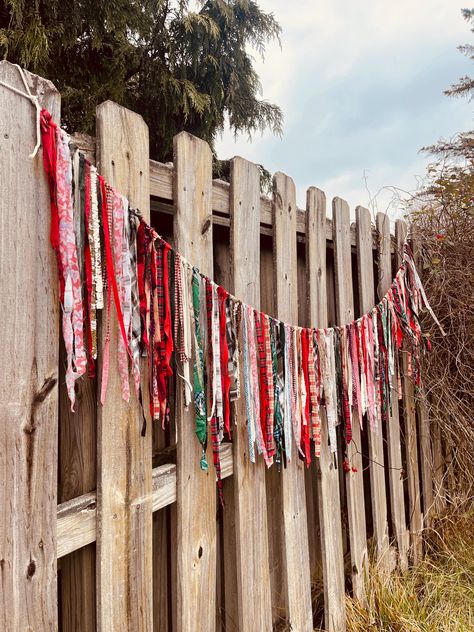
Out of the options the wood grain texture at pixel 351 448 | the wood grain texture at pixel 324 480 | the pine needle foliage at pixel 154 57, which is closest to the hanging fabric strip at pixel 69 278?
the wood grain texture at pixel 324 480

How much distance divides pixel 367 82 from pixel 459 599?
26.8ft

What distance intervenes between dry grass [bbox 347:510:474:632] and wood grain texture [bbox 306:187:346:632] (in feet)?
0.44

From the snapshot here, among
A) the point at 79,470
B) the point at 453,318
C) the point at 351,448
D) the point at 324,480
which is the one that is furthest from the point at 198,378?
the point at 453,318

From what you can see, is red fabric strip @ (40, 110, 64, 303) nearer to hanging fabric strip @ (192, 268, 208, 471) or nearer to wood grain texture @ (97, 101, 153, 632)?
wood grain texture @ (97, 101, 153, 632)

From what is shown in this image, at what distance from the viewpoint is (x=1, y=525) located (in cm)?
89

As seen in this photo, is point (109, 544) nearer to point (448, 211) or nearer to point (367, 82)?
point (448, 211)

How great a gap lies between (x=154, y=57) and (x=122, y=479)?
788 cm

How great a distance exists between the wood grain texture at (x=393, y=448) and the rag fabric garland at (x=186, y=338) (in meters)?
0.41

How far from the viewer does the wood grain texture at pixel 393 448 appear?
2.42 meters

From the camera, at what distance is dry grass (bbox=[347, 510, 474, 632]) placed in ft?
6.30

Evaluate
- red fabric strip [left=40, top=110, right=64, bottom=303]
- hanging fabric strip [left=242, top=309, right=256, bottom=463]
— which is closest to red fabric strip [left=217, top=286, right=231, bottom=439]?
hanging fabric strip [left=242, top=309, right=256, bottom=463]

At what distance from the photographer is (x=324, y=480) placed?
1.90m

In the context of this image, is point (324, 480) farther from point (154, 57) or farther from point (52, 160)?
point (154, 57)

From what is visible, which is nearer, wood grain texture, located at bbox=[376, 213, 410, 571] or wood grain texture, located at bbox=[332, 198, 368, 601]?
wood grain texture, located at bbox=[332, 198, 368, 601]
